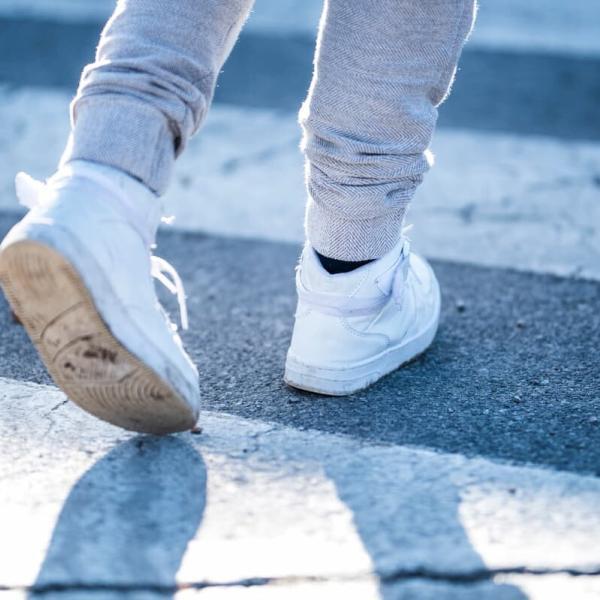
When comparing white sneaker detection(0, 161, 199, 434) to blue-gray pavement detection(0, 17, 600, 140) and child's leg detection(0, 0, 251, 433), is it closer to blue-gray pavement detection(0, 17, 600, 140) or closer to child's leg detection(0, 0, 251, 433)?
child's leg detection(0, 0, 251, 433)

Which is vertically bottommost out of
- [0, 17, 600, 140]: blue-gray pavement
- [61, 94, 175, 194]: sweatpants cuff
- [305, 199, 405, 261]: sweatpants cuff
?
[0, 17, 600, 140]: blue-gray pavement

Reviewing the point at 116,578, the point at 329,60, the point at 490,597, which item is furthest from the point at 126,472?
the point at 329,60

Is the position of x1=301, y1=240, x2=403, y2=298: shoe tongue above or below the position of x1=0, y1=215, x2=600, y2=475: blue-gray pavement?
above

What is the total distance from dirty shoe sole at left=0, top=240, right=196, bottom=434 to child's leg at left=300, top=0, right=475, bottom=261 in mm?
348

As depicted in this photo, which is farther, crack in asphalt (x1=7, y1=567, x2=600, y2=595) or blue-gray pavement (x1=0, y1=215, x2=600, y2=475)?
blue-gray pavement (x1=0, y1=215, x2=600, y2=475)

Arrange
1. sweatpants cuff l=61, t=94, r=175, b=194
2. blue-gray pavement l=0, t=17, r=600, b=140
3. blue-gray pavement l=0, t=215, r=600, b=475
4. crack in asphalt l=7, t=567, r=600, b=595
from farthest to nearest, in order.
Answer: blue-gray pavement l=0, t=17, r=600, b=140 → blue-gray pavement l=0, t=215, r=600, b=475 → sweatpants cuff l=61, t=94, r=175, b=194 → crack in asphalt l=7, t=567, r=600, b=595

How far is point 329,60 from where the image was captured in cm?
121

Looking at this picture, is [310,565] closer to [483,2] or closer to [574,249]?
[574,249]

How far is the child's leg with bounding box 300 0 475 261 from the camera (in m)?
1.19

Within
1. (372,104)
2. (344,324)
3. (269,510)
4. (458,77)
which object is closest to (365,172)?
(372,104)

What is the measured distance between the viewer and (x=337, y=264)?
4.42 feet

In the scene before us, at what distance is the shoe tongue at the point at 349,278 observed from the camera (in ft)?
4.38

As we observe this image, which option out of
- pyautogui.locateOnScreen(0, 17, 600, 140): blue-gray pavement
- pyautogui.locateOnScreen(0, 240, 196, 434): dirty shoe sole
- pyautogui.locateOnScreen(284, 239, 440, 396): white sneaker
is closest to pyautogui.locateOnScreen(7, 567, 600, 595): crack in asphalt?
pyautogui.locateOnScreen(0, 240, 196, 434): dirty shoe sole

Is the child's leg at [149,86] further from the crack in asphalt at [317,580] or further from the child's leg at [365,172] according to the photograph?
the crack in asphalt at [317,580]
